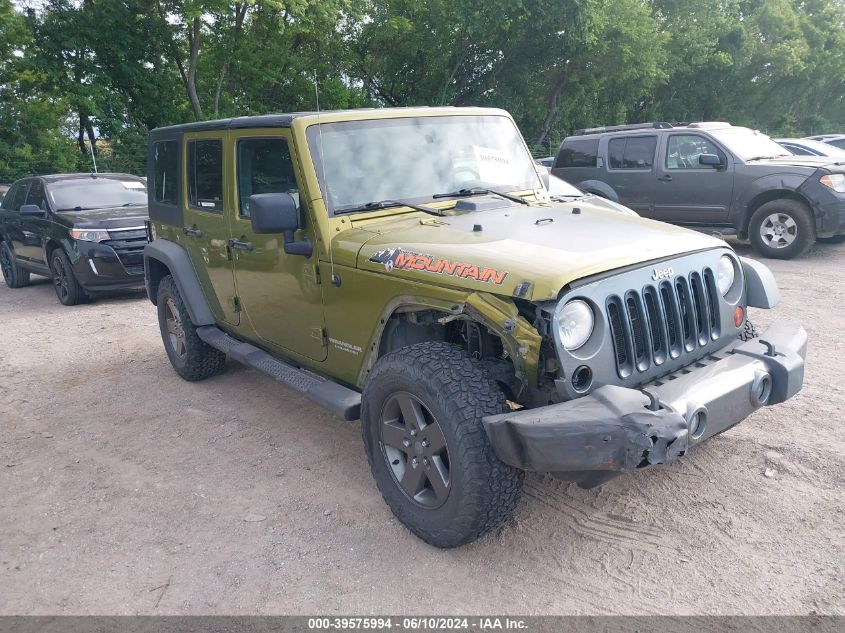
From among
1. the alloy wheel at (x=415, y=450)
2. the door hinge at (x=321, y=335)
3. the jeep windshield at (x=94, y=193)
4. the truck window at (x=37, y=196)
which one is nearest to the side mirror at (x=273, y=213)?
the door hinge at (x=321, y=335)

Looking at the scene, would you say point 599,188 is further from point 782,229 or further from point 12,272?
point 12,272

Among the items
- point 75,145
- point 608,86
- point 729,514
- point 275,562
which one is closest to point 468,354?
point 275,562

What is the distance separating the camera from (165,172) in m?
5.61

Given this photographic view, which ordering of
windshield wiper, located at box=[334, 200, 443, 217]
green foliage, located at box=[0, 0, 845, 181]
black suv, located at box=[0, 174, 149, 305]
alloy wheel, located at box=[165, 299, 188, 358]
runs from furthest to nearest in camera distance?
green foliage, located at box=[0, 0, 845, 181], black suv, located at box=[0, 174, 149, 305], alloy wheel, located at box=[165, 299, 188, 358], windshield wiper, located at box=[334, 200, 443, 217]

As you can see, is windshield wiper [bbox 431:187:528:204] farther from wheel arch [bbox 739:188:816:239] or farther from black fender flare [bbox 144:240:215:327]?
wheel arch [bbox 739:188:816:239]

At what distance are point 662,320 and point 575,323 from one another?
19.4 inches

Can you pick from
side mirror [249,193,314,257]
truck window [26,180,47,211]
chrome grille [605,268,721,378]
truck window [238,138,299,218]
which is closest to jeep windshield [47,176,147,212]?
truck window [26,180,47,211]

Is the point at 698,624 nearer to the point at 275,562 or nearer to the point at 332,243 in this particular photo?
the point at 275,562

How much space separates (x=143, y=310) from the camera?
8836mm

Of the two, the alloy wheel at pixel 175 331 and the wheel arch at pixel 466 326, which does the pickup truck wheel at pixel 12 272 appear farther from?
the wheel arch at pixel 466 326

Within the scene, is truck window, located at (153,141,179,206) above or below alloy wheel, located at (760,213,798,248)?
above

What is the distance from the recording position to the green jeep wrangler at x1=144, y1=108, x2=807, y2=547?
9.45ft

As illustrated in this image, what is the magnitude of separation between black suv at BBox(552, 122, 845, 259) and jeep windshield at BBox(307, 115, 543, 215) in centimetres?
653

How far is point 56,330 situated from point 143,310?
107 centimetres
